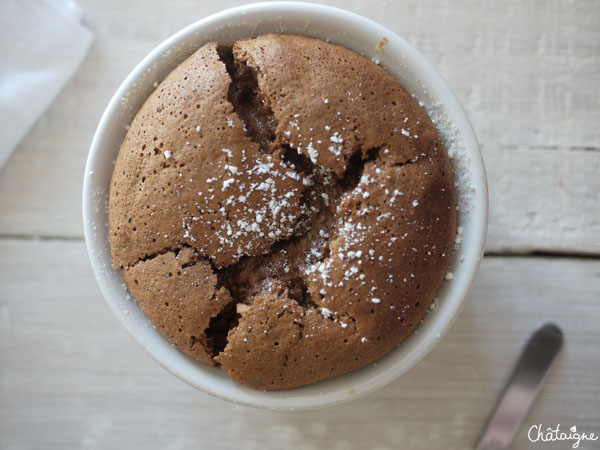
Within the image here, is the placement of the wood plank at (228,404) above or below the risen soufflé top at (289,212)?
below

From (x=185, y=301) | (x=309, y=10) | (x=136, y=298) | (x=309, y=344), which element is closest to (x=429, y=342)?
(x=309, y=344)

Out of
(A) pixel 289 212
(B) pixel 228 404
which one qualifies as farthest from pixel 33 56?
(B) pixel 228 404

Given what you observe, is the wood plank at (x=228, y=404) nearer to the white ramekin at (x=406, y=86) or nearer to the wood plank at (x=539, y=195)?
the wood plank at (x=539, y=195)

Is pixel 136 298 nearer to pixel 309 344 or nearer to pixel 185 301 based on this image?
pixel 185 301

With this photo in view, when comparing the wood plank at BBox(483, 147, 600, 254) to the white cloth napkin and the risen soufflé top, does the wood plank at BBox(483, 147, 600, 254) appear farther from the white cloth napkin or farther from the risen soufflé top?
the white cloth napkin

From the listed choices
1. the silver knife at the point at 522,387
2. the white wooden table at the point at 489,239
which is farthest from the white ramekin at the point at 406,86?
the silver knife at the point at 522,387

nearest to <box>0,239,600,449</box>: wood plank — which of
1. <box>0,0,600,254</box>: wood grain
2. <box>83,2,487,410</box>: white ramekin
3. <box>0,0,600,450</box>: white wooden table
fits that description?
<box>0,0,600,450</box>: white wooden table

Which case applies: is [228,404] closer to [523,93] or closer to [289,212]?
[289,212]

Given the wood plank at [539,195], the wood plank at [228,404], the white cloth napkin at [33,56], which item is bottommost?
the wood plank at [228,404]
